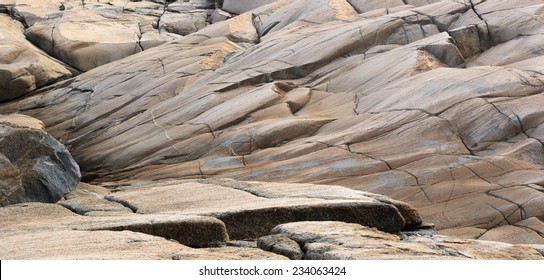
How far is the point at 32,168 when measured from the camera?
12891 millimetres

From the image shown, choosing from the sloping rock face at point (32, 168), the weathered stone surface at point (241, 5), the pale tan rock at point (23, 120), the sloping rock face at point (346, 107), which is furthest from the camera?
the weathered stone surface at point (241, 5)

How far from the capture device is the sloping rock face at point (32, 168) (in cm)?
1247

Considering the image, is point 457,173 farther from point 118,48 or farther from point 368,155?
point 118,48

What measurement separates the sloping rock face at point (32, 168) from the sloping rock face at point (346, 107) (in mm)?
3401

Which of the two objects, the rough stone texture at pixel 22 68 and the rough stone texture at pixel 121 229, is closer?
the rough stone texture at pixel 121 229

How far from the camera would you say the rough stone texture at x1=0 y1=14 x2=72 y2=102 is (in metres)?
22.2

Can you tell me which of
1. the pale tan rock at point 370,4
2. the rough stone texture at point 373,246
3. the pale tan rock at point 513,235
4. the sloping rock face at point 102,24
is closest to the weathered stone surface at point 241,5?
the sloping rock face at point 102,24

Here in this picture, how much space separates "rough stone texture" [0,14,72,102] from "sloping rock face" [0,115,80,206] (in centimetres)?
902

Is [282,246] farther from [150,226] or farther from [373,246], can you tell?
[150,226]

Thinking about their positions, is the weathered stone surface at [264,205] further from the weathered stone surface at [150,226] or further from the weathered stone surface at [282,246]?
the weathered stone surface at [282,246]

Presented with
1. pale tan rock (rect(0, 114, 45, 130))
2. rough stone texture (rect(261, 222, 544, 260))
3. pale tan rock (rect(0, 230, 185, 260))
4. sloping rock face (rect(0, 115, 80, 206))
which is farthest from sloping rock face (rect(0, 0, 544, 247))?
pale tan rock (rect(0, 230, 185, 260))

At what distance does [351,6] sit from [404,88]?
6.41 metres

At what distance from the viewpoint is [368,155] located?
15203 mm

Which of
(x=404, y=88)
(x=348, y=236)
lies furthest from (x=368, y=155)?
(x=348, y=236)
